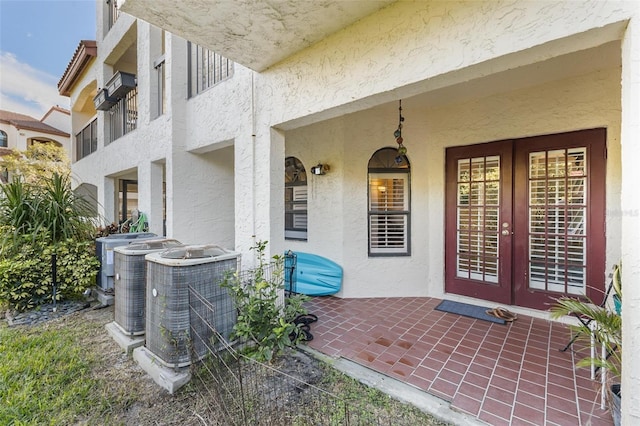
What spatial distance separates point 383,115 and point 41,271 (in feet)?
22.0

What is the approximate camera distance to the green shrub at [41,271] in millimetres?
4469

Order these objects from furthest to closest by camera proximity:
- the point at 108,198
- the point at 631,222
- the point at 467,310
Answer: the point at 108,198 → the point at 467,310 → the point at 631,222

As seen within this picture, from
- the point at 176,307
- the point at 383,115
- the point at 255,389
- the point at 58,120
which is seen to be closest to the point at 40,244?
the point at 176,307

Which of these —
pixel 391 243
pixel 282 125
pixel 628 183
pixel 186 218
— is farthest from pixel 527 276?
pixel 186 218

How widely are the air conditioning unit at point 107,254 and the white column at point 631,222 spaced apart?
587 centimetres

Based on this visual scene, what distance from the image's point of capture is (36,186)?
5168 millimetres

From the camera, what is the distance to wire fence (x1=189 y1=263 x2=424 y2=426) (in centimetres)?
229

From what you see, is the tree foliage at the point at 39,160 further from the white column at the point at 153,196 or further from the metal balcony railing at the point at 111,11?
the white column at the point at 153,196

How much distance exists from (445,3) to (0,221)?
7.22 m

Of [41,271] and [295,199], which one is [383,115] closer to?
[295,199]

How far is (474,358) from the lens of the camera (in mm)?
3242

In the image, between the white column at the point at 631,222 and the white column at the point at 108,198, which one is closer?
the white column at the point at 631,222

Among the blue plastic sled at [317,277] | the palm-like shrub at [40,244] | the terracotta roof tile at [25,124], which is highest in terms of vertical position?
the terracotta roof tile at [25,124]

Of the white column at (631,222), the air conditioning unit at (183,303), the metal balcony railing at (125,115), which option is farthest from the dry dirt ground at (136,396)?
the metal balcony railing at (125,115)
